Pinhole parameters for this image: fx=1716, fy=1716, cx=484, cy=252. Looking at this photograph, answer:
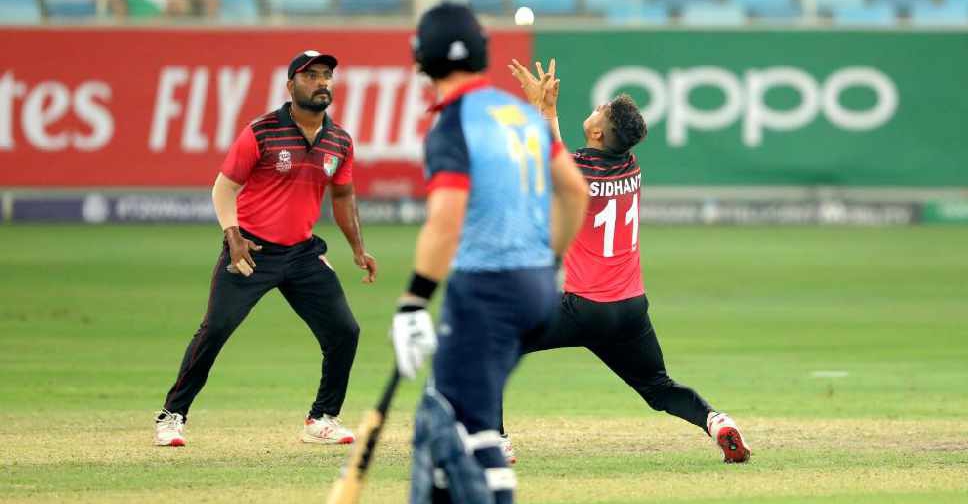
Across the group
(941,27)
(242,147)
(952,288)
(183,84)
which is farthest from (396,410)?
(941,27)

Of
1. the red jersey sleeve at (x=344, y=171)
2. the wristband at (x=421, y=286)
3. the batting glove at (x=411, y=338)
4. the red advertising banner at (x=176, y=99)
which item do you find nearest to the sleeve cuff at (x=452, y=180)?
the wristband at (x=421, y=286)

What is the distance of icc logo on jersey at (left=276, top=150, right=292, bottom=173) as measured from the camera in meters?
9.97

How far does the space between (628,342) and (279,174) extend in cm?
229

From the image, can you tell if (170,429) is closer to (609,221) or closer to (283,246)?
(283,246)

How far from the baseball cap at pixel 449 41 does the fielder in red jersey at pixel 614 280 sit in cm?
283

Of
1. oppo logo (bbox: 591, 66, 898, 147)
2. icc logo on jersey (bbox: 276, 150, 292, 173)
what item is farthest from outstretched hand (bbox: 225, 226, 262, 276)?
oppo logo (bbox: 591, 66, 898, 147)

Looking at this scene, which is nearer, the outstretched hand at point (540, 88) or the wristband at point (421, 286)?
the wristband at point (421, 286)

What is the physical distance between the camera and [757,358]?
14.1m

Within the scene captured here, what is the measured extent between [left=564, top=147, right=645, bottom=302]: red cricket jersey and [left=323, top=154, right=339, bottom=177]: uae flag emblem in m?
1.60

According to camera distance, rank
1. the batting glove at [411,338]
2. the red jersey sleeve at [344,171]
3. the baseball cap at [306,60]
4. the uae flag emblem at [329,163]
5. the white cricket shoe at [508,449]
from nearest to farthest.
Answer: the batting glove at [411,338] < the white cricket shoe at [508,449] < the baseball cap at [306,60] < the uae flag emblem at [329,163] < the red jersey sleeve at [344,171]

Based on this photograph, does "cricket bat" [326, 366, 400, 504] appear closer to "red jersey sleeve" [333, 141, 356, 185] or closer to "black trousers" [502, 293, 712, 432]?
"black trousers" [502, 293, 712, 432]

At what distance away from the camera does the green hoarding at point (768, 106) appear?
27172 millimetres

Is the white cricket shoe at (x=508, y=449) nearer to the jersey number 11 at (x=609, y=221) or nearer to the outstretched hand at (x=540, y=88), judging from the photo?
the jersey number 11 at (x=609, y=221)

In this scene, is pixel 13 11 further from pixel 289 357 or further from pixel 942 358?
pixel 942 358
